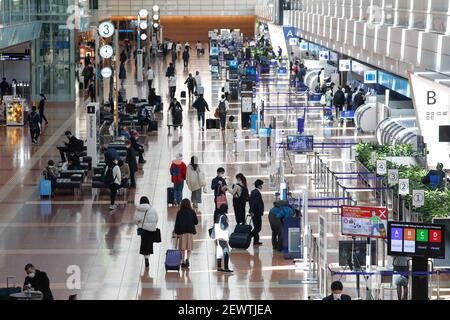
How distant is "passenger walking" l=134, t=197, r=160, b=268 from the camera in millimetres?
20594

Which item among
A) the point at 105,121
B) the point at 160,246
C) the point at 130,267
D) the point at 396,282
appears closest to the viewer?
the point at 396,282

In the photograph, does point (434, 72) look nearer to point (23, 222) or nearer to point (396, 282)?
point (23, 222)

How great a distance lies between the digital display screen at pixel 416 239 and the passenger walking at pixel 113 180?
1166cm

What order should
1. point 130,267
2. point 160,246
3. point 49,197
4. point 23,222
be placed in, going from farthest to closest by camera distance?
point 49,197 < point 23,222 < point 160,246 < point 130,267

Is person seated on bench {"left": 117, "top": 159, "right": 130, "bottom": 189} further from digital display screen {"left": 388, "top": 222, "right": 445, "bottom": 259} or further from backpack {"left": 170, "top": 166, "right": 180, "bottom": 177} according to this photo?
digital display screen {"left": 388, "top": 222, "right": 445, "bottom": 259}

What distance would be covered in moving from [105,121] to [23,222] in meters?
14.5

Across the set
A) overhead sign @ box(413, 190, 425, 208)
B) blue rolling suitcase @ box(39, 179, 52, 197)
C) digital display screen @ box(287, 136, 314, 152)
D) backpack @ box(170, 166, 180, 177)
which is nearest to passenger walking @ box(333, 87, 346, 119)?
digital display screen @ box(287, 136, 314, 152)

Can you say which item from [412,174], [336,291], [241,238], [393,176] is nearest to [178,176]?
[241,238]

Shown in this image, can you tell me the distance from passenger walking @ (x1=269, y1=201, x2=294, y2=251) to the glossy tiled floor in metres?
0.24

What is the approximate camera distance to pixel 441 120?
86.0 ft

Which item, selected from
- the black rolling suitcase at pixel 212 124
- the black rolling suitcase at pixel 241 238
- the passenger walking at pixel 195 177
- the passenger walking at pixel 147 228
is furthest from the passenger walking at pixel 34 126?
the passenger walking at pixel 147 228

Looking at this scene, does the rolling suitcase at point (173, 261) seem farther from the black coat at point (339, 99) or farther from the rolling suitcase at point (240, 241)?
the black coat at point (339, 99)

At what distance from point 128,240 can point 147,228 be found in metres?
2.41
